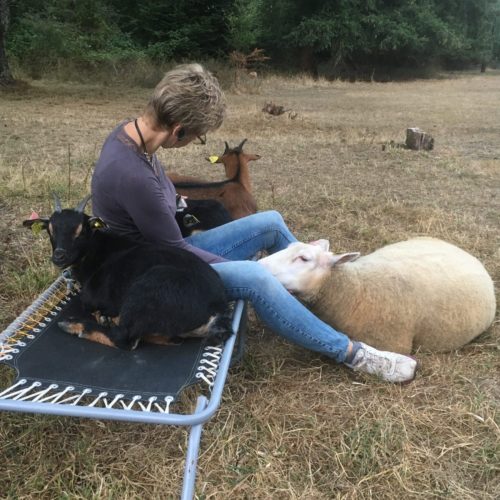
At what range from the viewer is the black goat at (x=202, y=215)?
369cm

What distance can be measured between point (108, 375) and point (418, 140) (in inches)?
314

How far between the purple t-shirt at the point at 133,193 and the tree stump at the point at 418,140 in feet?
23.2

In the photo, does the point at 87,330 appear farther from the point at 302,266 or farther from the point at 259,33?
the point at 259,33

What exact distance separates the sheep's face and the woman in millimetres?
376

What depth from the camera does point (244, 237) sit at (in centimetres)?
354

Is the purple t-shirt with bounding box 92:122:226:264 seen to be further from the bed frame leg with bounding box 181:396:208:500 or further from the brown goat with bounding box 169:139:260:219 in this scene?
the brown goat with bounding box 169:139:260:219

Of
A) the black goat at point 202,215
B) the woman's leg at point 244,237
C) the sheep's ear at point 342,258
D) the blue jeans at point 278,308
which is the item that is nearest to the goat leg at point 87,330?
the blue jeans at point 278,308

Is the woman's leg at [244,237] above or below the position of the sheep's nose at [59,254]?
below

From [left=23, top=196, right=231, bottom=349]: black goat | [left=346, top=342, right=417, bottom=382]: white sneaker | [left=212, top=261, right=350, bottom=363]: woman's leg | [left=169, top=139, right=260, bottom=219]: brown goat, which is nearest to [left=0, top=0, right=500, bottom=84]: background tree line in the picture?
[left=169, top=139, right=260, bottom=219]: brown goat

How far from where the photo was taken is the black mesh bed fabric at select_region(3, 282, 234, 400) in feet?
7.39

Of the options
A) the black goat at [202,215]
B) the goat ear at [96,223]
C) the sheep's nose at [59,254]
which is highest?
the goat ear at [96,223]

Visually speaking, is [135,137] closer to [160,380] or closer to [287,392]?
[160,380]

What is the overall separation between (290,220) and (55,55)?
17.7 m

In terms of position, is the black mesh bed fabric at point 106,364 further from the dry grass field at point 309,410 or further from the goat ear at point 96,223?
the goat ear at point 96,223
